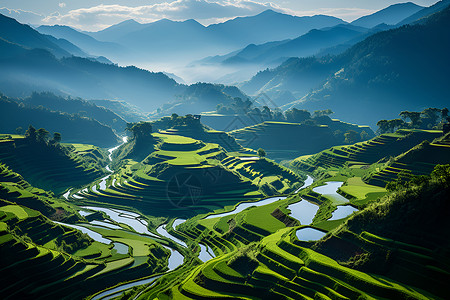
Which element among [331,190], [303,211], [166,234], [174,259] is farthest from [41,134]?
[331,190]

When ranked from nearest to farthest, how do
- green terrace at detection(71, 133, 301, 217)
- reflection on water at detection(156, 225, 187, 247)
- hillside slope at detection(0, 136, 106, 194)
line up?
reflection on water at detection(156, 225, 187, 247) → green terrace at detection(71, 133, 301, 217) → hillside slope at detection(0, 136, 106, 194)

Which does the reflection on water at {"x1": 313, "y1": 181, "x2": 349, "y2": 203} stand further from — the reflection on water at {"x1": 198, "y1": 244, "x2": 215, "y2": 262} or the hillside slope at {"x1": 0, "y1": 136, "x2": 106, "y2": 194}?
the hillside slope at {"x1": 0, "y1": 136, "x2": 106, "y2": 194}

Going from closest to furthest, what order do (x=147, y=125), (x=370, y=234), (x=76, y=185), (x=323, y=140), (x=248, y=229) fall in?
(x=370, y=234) → (x=248, y=229) → (x=76, y=185) → (x=147, y=125) → (x=323, y=140)

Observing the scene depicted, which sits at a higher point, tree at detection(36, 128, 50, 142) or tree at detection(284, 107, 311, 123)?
tree at detection(284, 107, 311, 123)

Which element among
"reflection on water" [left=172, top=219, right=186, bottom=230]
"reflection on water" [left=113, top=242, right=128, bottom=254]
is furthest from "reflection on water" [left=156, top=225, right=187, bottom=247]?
"reflection on water" [left=113, top=242, right=128, bottom=254]

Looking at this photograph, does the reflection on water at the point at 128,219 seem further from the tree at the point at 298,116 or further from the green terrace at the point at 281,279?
the tree at the point at 298,116

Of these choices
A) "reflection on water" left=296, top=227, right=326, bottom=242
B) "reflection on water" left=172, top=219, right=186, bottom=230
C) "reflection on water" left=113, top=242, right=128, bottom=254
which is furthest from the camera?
"reflection on water" left=172, top=219, right=186, bottom=230

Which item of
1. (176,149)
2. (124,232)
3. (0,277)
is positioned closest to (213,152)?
(176,149)

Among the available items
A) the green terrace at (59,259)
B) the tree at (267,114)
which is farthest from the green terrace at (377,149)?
the tree at (267,114)

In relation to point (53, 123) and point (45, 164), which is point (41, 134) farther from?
point (53, 123)

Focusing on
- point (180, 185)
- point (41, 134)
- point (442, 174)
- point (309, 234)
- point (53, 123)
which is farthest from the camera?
point (53, 123)

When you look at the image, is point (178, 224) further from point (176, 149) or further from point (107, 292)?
point (176, 149)
